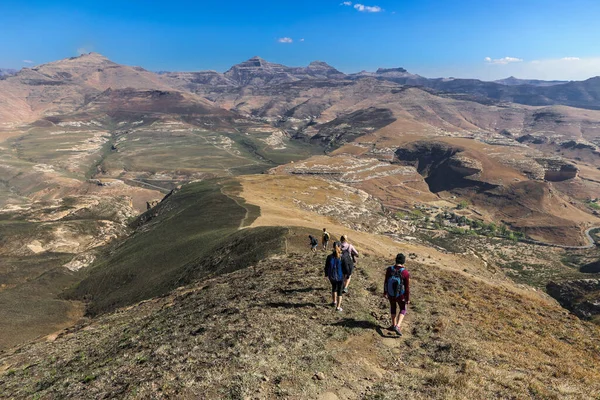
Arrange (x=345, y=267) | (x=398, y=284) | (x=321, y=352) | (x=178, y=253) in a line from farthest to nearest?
(x=178, y=253), (x=345, y=267), (x=398, y=284), (x=321, y=352)

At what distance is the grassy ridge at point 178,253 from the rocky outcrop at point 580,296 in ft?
172

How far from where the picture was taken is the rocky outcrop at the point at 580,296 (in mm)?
56969

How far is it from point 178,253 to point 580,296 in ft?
254

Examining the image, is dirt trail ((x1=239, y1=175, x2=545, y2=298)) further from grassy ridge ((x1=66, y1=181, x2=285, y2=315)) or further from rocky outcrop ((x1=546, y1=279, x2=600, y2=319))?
rocky outcrop ((x1=546, y1=279, x2=600, y2=319))

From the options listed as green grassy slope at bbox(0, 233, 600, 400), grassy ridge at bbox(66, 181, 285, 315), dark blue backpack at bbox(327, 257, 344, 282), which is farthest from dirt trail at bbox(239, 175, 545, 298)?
dark blue backpack at bbox(327, 257, 344, 282)

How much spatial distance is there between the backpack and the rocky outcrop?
51.6 metres

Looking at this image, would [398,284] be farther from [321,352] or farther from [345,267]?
[321,352]

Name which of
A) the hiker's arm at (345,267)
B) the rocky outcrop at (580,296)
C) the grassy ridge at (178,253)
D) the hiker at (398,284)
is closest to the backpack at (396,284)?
the hiker at (398,284)

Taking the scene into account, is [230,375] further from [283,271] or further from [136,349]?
[283,271]

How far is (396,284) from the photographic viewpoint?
54.4 feet

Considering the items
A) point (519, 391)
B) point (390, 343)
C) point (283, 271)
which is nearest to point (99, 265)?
point (283, 271)

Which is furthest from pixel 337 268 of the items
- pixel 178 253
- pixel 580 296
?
pixel 580 296

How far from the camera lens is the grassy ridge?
4781cm

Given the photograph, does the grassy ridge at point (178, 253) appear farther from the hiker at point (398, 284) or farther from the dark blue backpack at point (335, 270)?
the hiker at point (398, 284)
